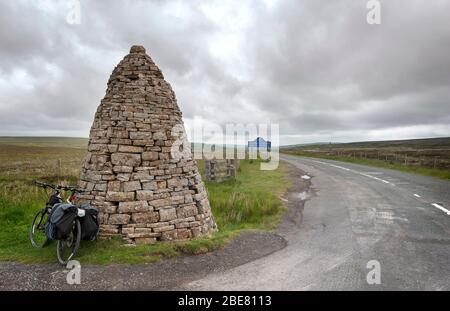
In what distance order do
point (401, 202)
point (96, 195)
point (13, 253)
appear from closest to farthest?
point (13, 253), point (96, 195), point (401, 202)

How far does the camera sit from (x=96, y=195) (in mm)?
7070

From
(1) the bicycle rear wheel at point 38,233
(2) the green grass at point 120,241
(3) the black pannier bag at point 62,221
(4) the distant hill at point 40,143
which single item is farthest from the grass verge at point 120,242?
(4) the distant hill at point 40,143

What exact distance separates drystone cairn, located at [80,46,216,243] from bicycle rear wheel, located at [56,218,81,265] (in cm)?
73

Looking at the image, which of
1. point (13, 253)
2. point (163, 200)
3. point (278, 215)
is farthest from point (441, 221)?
point (13, 253)

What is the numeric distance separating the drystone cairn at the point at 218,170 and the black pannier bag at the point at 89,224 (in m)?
12.9

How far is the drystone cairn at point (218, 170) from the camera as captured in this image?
19156mm

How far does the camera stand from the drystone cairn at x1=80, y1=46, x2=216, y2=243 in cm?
693

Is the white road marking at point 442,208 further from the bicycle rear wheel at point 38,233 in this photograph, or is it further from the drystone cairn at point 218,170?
the bicycle rear wheel at point 38,233

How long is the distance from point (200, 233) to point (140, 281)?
262cm

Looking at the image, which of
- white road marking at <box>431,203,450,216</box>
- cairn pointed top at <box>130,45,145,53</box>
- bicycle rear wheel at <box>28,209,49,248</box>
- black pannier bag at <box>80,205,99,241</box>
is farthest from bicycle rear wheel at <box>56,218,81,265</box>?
white road marking at <box>431,203,450,216</box>

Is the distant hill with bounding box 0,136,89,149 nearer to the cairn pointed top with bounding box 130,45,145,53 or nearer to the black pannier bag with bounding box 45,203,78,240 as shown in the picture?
the cairn pointed top with bounding box 130,45,145,53

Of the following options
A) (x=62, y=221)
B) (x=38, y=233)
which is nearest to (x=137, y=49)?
(x=62, y=221)

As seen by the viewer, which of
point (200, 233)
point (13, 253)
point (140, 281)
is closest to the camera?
point (140, 281)
